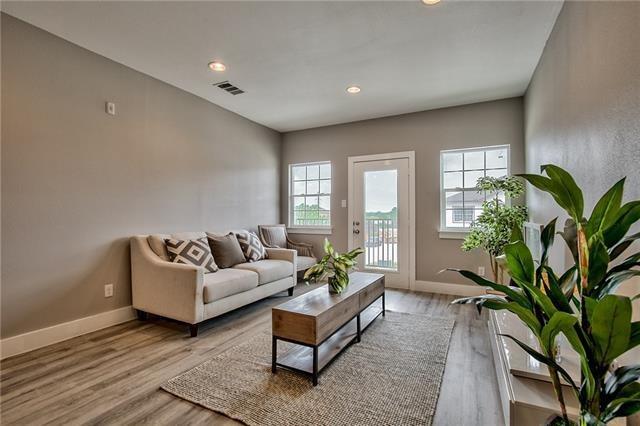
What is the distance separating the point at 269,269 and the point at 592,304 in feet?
10.3

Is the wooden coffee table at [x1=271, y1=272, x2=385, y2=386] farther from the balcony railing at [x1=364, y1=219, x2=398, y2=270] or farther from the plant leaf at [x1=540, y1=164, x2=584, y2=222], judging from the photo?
the balcony railing at [x1=364, y1=219, x2=398, y2=270]

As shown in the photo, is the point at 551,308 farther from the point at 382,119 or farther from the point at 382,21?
the point at 382,119

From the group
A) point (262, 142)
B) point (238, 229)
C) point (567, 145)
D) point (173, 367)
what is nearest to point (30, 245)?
point (173, 367)

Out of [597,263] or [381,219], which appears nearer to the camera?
[597,263]

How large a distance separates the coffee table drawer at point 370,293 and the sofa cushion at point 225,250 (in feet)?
5.58

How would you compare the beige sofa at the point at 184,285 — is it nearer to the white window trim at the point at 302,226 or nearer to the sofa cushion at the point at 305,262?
the sofa cushion at the point at 305,262

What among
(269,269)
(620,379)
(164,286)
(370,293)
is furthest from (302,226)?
(620,379)

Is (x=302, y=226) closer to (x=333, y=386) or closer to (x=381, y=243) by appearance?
(x=381, y=243)

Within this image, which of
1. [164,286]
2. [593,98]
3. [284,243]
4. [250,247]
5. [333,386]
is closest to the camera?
[593,98]

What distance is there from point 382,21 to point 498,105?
2.44 m

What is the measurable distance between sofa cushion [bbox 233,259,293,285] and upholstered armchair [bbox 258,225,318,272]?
57 centimetres

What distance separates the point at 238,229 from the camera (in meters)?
4.50

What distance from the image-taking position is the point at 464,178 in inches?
165

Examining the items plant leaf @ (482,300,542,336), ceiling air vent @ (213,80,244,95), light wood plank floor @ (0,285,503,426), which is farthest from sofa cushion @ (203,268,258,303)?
plant leaf @ (482,300,542,336)
